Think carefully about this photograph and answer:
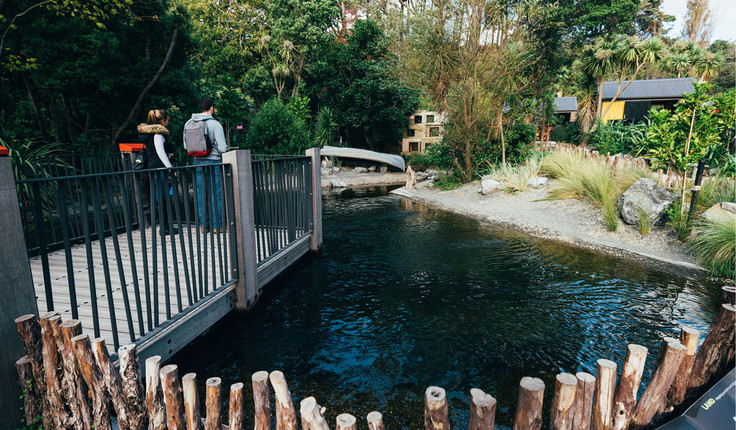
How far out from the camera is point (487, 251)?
7539 millimetres

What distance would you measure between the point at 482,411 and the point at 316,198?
5356 mm

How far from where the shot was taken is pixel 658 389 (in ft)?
7.45

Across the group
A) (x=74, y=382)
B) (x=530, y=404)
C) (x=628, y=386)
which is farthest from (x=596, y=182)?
(x=74, y=382)

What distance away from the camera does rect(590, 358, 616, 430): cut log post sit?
210cm

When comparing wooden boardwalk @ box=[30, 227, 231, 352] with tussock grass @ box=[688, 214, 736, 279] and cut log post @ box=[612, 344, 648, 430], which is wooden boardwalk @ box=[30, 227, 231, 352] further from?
tussock grass @ box=[688, 214, 736, 279]

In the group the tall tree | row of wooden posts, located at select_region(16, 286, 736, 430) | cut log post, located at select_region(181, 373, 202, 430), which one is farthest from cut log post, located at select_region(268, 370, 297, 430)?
the tall tree

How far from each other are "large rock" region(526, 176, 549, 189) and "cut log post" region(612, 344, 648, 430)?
1016cm

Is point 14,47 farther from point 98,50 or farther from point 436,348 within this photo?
point 436,348

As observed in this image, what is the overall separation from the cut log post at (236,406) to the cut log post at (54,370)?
3.52 ft

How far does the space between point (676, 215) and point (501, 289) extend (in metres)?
4.01

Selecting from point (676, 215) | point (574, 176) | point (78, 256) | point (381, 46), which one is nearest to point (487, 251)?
point (676, 215)

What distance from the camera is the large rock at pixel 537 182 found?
11.7m

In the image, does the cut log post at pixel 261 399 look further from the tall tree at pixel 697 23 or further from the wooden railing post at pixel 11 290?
the tall tree at pixel 697 23

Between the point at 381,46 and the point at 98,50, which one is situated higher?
the point at 381,46
